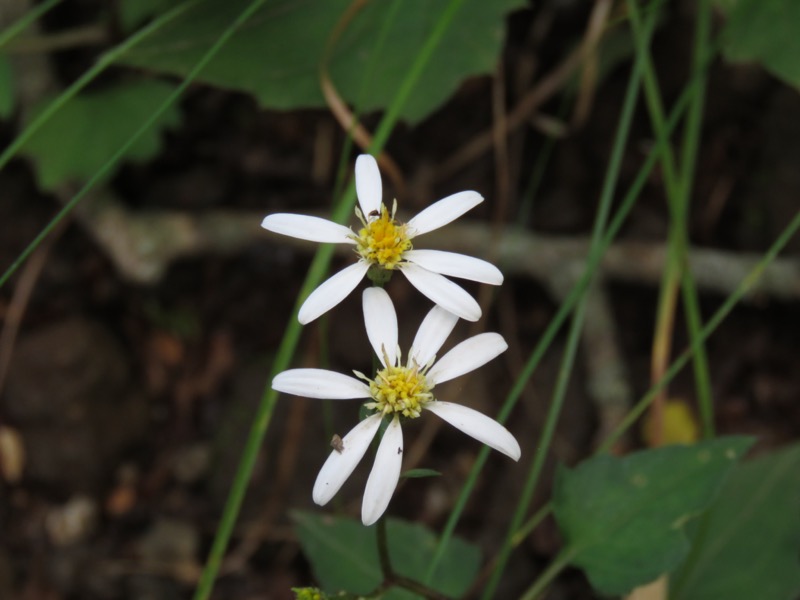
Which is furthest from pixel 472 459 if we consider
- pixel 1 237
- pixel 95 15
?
pixel 95 15

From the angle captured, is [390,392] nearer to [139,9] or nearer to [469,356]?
[469,356]

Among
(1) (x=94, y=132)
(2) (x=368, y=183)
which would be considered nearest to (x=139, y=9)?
(1) (x=94, y=132)

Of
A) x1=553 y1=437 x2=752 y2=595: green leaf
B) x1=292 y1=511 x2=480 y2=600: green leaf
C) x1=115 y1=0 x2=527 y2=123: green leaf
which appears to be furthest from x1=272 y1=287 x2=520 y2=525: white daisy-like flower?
x1=115 y1=0 x2=527 y2=123: green leaf

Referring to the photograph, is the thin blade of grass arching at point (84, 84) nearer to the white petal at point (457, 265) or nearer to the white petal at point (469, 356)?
the white petal at point (457, 265)

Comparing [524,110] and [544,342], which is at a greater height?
[524,110]

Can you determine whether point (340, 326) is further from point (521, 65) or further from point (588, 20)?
→ point (588, 20)

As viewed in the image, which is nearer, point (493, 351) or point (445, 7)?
point (493, 351)
